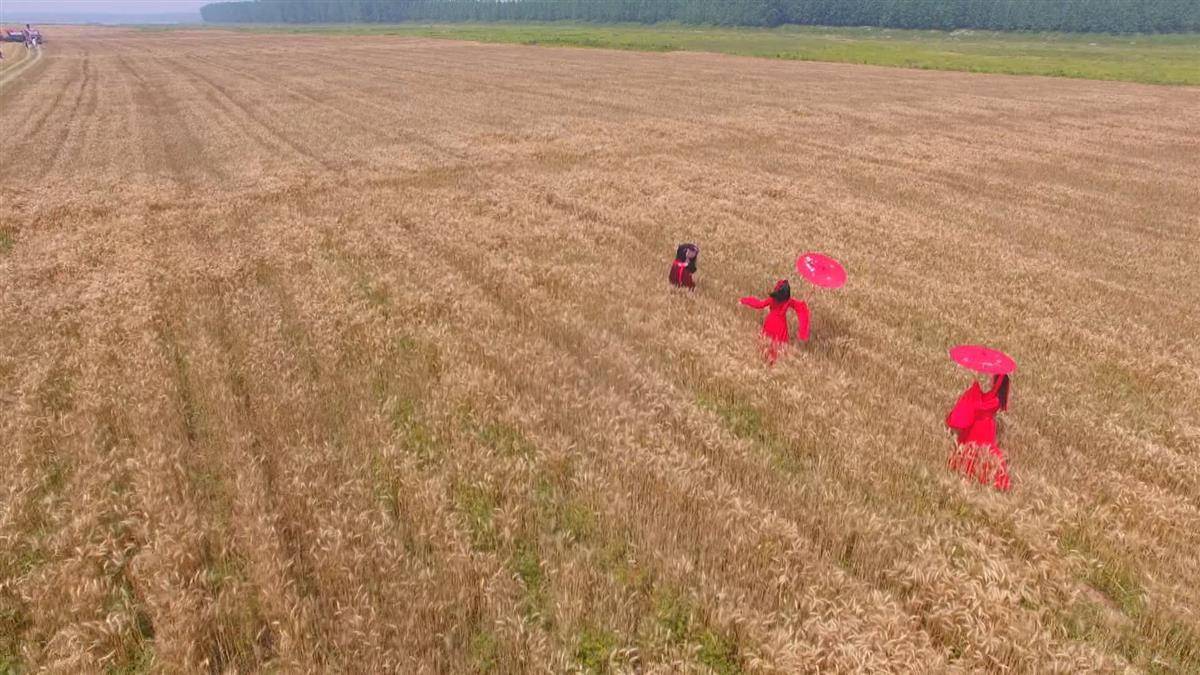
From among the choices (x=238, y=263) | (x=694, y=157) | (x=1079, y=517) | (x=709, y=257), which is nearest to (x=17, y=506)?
(x=238, y=263)

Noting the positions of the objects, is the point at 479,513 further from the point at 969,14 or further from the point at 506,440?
the point at 969,14

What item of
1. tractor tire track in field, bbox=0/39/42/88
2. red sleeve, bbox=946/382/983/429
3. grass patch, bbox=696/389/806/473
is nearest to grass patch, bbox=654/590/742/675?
grass patch, bbox=696/389/806/473

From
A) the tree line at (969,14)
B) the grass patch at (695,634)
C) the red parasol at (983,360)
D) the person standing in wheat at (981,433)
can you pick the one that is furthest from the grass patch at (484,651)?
the tree line at (969,14)

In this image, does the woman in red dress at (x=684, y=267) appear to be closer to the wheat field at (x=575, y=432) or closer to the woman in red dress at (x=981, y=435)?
the wheat field at (x=575, y=432)

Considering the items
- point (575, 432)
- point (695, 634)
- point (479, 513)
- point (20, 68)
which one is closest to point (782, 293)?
point (575, 432)

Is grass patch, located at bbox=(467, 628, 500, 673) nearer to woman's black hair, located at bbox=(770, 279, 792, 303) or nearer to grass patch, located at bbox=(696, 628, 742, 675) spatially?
grass patch, located at bbox=(696, 628, 742, 675)

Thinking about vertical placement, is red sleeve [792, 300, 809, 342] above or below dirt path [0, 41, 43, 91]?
below
